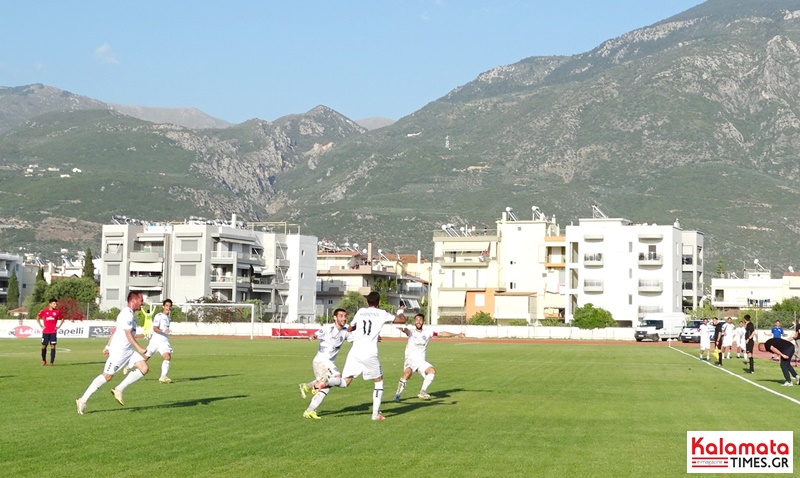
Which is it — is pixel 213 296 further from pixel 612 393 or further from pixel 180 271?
pixel 612 393

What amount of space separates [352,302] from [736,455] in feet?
398

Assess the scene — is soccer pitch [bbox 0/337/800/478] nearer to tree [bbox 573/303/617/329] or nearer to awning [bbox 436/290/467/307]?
tree [bbox 573/303/617/329]

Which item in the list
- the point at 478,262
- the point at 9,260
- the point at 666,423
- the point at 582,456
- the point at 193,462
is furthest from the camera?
the point at 9,260

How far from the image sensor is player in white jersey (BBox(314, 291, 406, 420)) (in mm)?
18594

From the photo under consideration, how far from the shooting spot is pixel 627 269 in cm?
12169

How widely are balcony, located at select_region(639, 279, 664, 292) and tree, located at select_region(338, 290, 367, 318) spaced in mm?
30378

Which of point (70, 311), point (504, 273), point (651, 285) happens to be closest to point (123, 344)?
point (70, 311)

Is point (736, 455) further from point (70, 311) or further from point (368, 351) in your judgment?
point (70, 311)

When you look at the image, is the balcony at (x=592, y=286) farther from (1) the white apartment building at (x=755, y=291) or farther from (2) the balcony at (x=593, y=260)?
(1) the white apartment building at (x=755, y=291)

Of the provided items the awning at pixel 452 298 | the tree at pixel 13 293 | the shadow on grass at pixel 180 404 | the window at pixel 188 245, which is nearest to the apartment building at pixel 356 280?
the awning at pixel 452 298

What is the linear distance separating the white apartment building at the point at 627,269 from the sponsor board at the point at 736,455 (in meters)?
107

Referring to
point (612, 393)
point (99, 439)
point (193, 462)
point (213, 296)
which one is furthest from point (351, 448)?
point (213, 296)

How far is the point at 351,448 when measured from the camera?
14961mm

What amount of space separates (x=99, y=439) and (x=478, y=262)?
116560 mm
